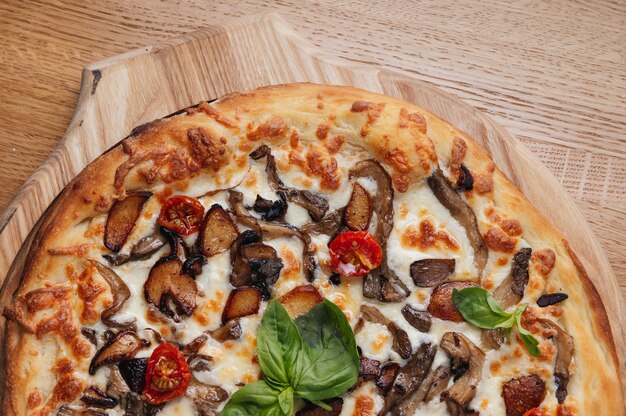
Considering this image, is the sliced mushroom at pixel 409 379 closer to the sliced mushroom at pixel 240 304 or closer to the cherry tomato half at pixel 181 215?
the sliced mushroom at pixel 240 304

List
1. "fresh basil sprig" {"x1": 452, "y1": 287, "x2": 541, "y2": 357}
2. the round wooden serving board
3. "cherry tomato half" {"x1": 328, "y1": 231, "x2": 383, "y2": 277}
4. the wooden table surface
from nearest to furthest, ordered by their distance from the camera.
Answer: "fresh basil sprig" {"x1": 452, "y1": 287, "x2": 541, "y2": 357}
"cherry tomato half" {"x1": 328, "y1": 231, "x2": 383, "y2": 277}
the round wooden serving board
the wooden table surface

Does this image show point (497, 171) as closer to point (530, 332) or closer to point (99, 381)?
point (530, 332)

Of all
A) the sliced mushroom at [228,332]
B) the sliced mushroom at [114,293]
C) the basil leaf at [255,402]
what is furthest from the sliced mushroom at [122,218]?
the basil leaf at [255,402]

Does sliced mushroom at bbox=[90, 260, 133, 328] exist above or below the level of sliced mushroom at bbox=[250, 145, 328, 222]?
below

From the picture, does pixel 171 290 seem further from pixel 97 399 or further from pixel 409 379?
pixel 409 379

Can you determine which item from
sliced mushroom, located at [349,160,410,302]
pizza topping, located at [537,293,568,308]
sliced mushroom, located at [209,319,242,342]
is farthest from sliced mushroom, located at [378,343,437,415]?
sliced mushroom, located at [209,319,242,342]

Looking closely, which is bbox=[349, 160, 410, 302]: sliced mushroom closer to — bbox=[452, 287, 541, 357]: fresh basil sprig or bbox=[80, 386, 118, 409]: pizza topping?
bbox=[452, 287, 541, 357]: fresh basil sprig
